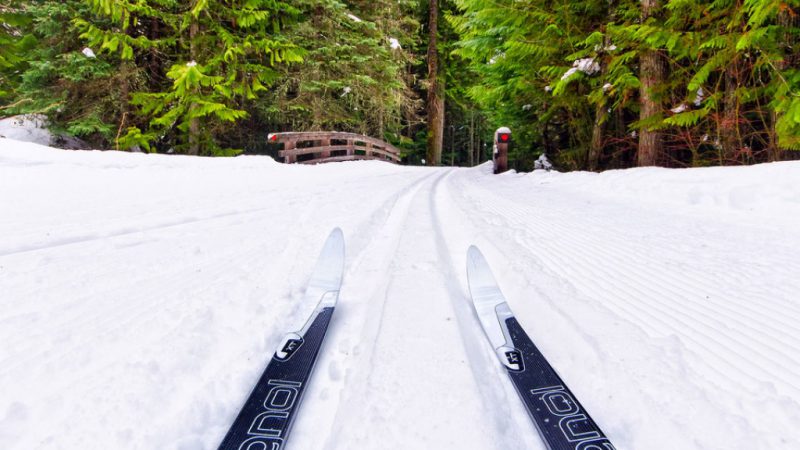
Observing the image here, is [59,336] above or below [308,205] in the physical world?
below

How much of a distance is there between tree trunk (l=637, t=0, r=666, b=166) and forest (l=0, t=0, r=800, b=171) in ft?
0.06

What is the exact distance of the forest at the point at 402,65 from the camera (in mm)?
3791

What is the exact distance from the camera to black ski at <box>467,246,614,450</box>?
28.8 inches

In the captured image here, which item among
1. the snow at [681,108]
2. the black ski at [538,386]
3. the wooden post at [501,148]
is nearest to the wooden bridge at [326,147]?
the wooden post at [501,148]

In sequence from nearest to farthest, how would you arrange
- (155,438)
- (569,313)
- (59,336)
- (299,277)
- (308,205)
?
(155,438)
(59,336)
(569,313)
(299,277)
(308,205)

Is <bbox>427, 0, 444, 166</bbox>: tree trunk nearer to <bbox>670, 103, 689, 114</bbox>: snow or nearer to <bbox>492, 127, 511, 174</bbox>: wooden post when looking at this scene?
<bbox>492, 127, 511, 174</bbox>: wooden post

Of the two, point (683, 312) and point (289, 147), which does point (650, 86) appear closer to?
point (683, 312)

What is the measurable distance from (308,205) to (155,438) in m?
2.41

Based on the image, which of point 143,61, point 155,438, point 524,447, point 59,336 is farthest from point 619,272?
point 143,61

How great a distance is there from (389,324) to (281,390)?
432 mm

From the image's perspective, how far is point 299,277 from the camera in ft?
5.07

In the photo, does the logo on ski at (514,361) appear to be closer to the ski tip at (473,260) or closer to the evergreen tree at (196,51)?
the ski tip at (473,260)

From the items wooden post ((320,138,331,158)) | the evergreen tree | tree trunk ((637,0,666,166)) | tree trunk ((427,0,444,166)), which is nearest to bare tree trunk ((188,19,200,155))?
the evergreen tree

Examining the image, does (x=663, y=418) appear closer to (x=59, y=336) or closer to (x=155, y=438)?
(x=155, y=438)
